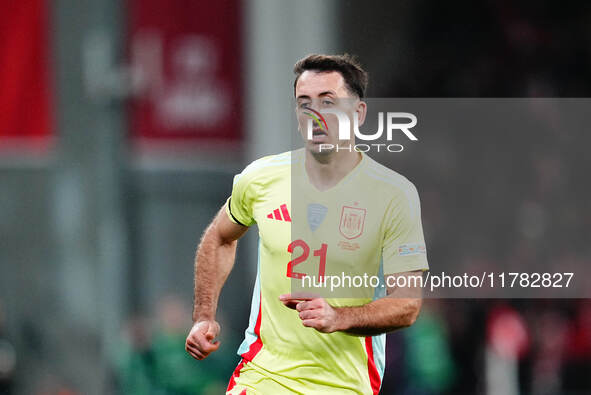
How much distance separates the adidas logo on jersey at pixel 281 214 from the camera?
5.13 meters

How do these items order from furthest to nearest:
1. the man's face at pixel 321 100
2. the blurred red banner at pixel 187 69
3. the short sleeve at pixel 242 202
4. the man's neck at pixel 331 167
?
1. the blurred red banner at pixel 187 69
2. the short sleeve at pixel 242 202
3. the man's neck at pixel 331 167
4. the man's face at pixel 321 100

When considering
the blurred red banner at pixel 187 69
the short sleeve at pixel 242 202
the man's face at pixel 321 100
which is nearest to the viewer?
the man's face at pixel 321 100

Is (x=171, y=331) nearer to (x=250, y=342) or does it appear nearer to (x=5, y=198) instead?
(x=5, y=198)

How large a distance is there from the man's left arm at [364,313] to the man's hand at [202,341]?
19.9 inches

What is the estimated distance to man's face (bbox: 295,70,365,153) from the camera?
463 centimetres

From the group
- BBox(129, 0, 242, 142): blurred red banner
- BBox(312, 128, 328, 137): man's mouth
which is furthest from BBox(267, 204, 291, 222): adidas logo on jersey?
BBox(129, 0, 242, 142): blurred red banner

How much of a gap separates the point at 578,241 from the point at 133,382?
15.9 feet

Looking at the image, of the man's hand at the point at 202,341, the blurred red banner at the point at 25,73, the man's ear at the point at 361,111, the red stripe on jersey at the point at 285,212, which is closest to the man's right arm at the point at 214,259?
the man's hand at the point at 202,341

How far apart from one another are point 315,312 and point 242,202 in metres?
0.96

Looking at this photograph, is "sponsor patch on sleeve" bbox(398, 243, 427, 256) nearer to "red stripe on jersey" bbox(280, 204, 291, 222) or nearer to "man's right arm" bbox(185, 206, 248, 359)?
"red stripe on jersey" bbox(280, 204, 291, 222)

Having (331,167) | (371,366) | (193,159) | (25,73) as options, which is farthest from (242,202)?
(25,73)

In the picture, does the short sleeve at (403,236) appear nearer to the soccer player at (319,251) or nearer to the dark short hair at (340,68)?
the soccer player at (319,251)

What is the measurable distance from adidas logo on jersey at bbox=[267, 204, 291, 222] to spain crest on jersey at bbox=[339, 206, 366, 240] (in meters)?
0.25

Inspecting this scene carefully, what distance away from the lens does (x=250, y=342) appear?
17.9ft
